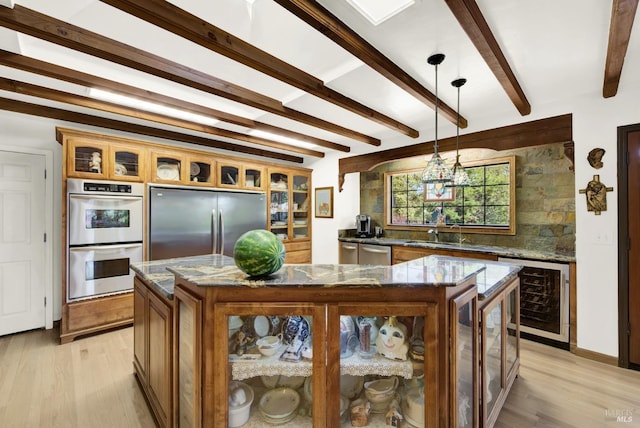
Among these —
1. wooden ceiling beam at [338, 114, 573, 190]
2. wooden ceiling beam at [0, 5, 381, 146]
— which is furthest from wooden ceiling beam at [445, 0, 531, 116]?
wooden ceiling beam at [0, 5, 381, 146]

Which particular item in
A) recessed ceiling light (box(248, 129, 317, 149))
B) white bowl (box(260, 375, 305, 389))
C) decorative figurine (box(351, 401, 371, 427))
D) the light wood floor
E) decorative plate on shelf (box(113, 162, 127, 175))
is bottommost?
the light wood floor

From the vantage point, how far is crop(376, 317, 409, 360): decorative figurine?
4.55ft

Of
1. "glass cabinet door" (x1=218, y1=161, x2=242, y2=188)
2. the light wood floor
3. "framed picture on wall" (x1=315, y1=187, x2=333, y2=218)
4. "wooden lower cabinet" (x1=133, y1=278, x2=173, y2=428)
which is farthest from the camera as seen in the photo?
"framed picture on wall" (x1=315, y1=187, x2=333, y2=218)

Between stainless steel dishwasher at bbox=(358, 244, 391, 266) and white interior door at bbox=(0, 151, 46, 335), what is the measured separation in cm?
393

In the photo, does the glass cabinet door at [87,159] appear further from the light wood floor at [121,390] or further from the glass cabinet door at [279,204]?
the glass cabinet door at [279,204]

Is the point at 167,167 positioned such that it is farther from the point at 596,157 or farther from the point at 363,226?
the point at 596,157

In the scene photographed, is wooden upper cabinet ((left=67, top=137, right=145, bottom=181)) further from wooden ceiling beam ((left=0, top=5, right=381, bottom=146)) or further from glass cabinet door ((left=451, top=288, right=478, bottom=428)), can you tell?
glass cabinet door ((left=451, top=288, right=478, bottom=428))

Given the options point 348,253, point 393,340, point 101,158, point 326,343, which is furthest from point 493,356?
point 101,158

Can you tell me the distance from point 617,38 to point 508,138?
1.59 meters

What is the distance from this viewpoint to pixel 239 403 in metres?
1.39

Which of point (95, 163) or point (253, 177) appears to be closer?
point (95, 163)

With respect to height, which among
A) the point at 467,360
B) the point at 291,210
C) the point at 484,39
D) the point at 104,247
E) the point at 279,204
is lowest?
the point at 467,360

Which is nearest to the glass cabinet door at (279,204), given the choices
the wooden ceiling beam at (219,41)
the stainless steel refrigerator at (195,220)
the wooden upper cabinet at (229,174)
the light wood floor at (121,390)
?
the stainless steel refrigerator at (195,220)

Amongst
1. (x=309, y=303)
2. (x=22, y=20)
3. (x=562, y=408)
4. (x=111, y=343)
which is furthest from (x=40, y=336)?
(x=562, y=408)
